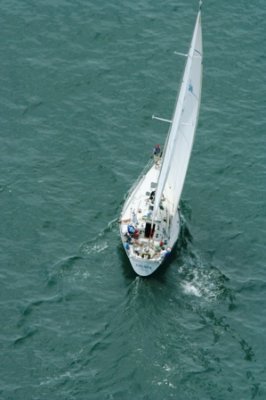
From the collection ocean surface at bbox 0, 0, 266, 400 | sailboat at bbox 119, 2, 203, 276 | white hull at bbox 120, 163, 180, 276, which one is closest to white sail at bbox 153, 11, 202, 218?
sailboat at bbox 119, 2, 203, 276

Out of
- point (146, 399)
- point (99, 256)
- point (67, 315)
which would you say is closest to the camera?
point (146, 399)

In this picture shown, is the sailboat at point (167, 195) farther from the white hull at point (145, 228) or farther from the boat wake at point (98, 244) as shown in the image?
the boat wake at point (98, 244)

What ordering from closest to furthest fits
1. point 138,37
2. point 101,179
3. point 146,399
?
1. point 146,399
2. point 101,179
3. point 138,37

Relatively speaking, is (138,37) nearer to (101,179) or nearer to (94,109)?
(94,109)

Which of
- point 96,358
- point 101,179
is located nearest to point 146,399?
point 96,358

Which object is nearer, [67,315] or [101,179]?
[67,315]

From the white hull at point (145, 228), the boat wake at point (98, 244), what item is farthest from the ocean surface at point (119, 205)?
the white hull at point (145, 228)
